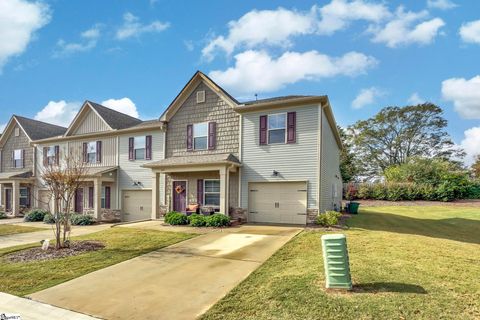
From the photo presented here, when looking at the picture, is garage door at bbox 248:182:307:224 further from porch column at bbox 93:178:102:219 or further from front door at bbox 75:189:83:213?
front door at bbox 75:189:83:213

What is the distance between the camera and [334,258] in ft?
16.1

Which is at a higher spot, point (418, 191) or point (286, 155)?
point (286, 155)

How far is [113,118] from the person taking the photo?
2006 cm

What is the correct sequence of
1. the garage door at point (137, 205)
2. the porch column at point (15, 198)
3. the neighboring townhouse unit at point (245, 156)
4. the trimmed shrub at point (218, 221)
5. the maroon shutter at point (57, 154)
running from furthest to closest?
the porch column at point (15, 198), the maroon shutter at point (57, 154), the garage door at point (137, 205), the neighboring townhouse unit at point (245, 156), the trimmed shrub at point (218, 221)

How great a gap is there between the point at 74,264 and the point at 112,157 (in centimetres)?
1290

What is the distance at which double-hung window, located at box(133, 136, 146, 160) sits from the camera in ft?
58.3

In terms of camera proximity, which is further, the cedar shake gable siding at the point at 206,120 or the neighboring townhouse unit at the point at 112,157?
the neighboring townhouse unit at the point at 112,157

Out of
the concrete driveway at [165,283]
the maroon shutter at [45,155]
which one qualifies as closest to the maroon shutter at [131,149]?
the maroon shutter at [45,155]

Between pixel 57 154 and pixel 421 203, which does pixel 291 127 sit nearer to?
pixel 57 154

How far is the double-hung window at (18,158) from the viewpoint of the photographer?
2381cm

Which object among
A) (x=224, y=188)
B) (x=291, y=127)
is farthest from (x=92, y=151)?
(x=291, y=127)

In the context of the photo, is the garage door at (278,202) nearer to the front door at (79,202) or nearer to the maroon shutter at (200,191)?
the maroon shutter at (200,191)

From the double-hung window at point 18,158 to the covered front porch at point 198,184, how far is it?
16.3 metres

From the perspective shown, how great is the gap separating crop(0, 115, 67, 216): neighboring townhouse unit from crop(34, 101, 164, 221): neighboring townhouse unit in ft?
13.9
